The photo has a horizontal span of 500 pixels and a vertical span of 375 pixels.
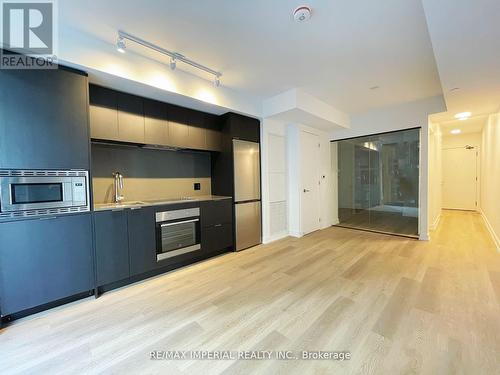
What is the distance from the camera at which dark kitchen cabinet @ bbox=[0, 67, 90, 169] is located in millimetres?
1785

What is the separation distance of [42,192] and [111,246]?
81cm

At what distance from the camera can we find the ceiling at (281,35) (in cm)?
177

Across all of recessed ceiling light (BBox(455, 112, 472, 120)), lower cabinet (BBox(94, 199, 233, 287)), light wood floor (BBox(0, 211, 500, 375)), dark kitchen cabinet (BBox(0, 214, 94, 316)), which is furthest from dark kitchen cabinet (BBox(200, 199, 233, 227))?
recessed ceiling light (BBox(455, 112, 472, 120))

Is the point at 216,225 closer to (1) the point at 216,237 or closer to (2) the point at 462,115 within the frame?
(1) the point at 216,237

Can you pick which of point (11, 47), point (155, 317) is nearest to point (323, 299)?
point (155, 317)

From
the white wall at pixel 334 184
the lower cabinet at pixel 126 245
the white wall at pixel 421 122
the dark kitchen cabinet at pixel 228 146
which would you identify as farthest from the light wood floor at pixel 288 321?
the white wall at pixel 334 184

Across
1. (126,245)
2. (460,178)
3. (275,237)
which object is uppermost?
(460,178)

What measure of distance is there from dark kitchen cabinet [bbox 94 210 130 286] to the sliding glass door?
480cm

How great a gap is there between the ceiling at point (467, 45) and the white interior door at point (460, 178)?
4.86 metres

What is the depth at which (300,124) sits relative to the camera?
4.42 metres

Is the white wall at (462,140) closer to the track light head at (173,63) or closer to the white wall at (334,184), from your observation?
the white wall at (334,184)

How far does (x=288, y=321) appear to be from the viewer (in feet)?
5.95

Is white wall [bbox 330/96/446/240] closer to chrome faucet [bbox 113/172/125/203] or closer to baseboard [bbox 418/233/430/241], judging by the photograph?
baseboard [bbox 418/233/430/241]

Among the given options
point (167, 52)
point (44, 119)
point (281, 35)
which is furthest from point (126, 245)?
point (281, 35)
